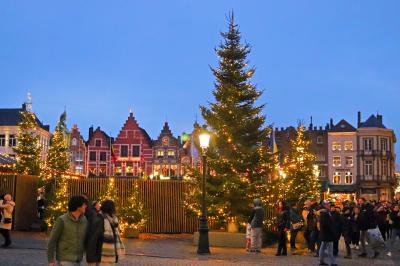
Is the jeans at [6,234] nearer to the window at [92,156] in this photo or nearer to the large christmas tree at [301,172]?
the large christmas tree at [301,172]

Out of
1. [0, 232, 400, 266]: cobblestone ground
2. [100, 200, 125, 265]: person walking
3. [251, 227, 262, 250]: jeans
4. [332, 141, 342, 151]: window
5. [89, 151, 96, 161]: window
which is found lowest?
[0, 232, 400, 266]: cobblestone ground

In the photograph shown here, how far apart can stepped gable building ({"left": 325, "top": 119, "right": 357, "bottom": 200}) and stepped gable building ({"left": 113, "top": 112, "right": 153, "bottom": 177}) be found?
24909mm

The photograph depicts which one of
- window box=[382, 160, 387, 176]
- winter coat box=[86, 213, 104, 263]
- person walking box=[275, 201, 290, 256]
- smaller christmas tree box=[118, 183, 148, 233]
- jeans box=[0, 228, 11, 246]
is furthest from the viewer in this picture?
window box=[382, 160, 387, 176]

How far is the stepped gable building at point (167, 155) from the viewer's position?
79.1 m

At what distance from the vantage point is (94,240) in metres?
8.13

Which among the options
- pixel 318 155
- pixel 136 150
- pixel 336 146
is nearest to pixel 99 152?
pixel 136 150

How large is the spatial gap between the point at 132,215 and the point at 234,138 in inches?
196

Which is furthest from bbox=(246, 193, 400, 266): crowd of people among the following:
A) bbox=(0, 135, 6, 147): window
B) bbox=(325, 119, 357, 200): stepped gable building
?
bbox=(0, 135, 6, 147): window

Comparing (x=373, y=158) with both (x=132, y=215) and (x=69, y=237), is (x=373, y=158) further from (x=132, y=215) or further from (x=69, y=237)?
(x=69, y=237)

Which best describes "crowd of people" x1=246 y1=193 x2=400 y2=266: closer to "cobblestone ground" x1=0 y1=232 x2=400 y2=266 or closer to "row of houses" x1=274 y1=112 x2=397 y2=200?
"cobblestone ground" x1=0 y1=232 x2=400 y2=266

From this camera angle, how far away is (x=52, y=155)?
45.8 metres

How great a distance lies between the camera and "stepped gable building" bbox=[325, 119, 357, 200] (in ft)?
261

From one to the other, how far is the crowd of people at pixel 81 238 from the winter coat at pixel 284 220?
10.0 m

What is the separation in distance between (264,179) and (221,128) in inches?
102
